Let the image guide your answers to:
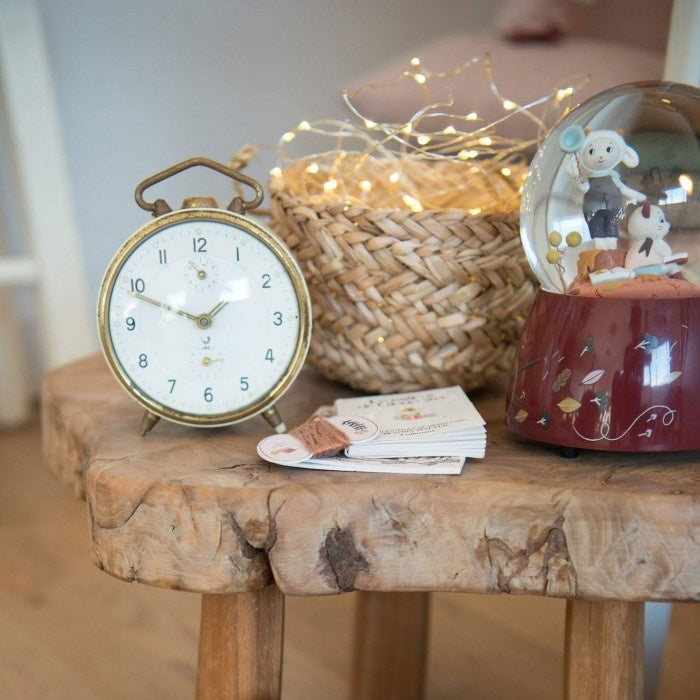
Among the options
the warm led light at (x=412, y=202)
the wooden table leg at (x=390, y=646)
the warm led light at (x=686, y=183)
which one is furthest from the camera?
the wooden table leg at (x=390, y=646)

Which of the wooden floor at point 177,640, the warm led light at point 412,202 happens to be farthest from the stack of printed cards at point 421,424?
the wooden floor at point 177,640

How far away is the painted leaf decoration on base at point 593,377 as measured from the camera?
684 mm

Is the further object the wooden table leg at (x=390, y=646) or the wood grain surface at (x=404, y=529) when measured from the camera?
the wooden table leg at (x=390, y=646)

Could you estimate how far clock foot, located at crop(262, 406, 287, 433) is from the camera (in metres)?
0.76

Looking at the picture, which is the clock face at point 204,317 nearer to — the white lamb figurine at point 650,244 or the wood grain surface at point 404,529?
the wood grain surface at point 404,529

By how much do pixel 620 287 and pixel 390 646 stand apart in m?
0.61

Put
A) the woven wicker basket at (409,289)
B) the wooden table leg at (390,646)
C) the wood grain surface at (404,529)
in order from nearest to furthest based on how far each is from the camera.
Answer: the wood grain surface at (404,529), the woven wicker basket at (409,289), the wooden table leg at (390,646)

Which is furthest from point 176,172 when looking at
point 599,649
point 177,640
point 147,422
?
point 177,640

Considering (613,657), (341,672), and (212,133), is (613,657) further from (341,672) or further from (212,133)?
(212,133)

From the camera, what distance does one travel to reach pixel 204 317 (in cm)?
74

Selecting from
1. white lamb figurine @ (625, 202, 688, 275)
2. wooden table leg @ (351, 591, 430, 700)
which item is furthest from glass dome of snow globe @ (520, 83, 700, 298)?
wooden table leg @ (351, 591, 430, 700)

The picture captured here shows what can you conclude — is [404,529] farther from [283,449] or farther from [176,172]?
[176,172]

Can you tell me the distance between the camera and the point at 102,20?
1.98 m

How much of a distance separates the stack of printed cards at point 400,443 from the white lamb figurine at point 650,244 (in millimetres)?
179
